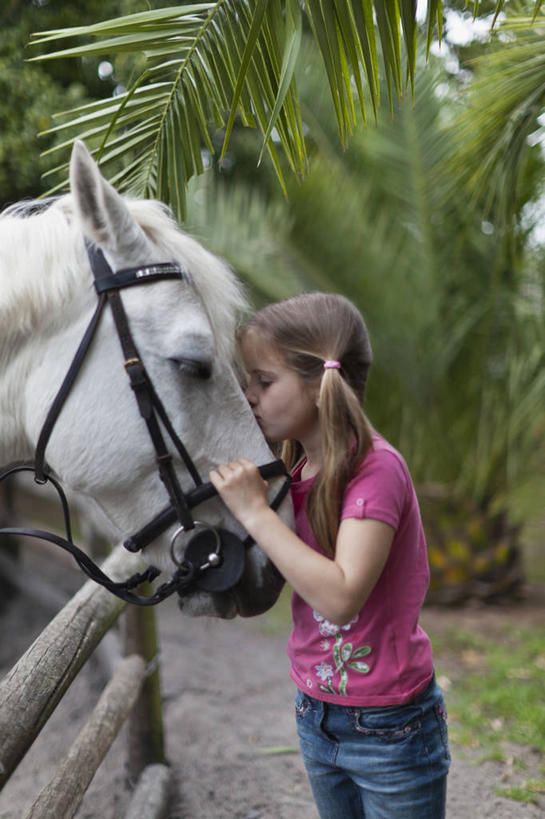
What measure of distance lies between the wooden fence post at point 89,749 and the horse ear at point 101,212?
1.40m

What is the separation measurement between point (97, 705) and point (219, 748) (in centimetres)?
102

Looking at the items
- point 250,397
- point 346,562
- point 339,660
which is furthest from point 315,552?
point 250,397

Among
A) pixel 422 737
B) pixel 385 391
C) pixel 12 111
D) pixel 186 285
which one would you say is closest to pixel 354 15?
pixel 186 285

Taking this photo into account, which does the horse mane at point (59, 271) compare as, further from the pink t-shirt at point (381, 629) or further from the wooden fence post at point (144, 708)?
the wooden fence post at point (144, 708)

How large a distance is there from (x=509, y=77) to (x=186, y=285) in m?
1.61

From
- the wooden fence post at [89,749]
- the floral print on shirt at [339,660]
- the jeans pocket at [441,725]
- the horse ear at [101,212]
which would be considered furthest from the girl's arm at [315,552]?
the wooden fence post at [89,749]

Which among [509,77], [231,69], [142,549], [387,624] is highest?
[231,69]

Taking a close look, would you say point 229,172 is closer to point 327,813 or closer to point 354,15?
point 354,15

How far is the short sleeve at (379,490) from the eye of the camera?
4.38 feet

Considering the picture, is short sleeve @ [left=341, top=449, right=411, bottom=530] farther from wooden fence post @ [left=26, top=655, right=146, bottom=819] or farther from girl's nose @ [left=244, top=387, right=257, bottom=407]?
wooden fence post @ [left=26, top=655, right=146, bottom=819]

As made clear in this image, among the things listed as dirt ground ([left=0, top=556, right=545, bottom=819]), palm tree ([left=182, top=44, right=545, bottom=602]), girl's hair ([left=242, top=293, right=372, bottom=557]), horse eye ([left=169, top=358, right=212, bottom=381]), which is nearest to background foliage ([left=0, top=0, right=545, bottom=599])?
palm tree ([left=182, top=44, right=545, bottom=602])

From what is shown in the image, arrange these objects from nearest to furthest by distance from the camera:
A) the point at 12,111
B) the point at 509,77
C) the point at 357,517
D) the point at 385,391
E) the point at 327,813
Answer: the point at 357,517 → the point at 327,813 → the point at 509,77 → the point at 12,111 → the point at 385,391

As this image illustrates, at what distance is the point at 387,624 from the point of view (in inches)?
56.5

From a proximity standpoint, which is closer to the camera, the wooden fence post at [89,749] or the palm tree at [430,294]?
the wooden fence post at [89,749]
